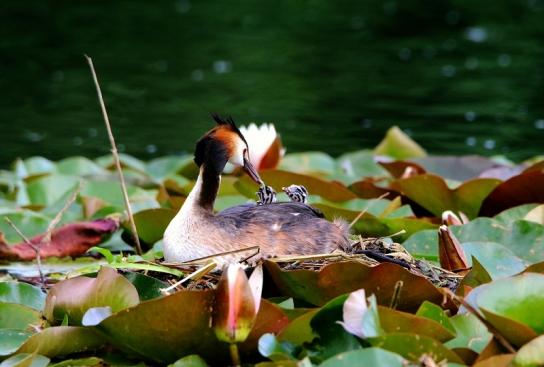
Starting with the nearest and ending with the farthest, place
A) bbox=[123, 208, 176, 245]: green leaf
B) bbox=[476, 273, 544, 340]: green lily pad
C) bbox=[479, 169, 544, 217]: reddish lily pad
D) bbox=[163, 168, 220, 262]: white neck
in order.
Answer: bbox=[476, 273, 544, 340]: green lily pad → bbox=[163, 168, 220, 262]: white neck → bbox=[123, 208, 176, 245]: green leaf → bbox=[479, 169, 544, 217]: reddish lily pad

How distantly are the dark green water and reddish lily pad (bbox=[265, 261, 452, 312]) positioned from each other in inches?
215

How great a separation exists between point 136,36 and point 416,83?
4.60 metres

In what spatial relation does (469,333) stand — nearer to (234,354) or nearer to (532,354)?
(532,354)

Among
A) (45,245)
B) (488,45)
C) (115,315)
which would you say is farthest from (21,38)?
(115,315)

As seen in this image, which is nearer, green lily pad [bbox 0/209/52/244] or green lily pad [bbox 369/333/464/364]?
green lily pad [bbox 369/333/464/364]

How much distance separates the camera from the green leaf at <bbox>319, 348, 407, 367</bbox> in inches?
109

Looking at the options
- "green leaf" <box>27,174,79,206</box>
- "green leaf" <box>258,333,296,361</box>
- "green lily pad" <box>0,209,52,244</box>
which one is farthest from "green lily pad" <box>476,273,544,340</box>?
"green leaf" <box>27,174,79,206</box>

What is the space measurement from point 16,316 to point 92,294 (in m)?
0.32

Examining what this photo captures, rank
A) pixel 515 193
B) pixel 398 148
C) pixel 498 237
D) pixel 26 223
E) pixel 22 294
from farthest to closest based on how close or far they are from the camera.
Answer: pixel 398 148
pixel 26 223
pixel 515 193
pixel 498 237
pixel 22 294

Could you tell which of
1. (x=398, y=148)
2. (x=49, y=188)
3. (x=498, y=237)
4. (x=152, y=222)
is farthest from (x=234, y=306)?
(x=398, y=148)

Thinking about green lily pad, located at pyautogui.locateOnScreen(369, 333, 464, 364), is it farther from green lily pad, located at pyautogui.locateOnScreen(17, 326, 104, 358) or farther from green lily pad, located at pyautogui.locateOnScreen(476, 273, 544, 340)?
green lily pad, located at pyautogui.locateOnScreen(17, 326, 104, 358)

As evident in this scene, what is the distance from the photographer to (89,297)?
3406 millimetres

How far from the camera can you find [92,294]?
3.41 meters

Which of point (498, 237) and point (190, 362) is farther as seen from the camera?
point (498, 237)
